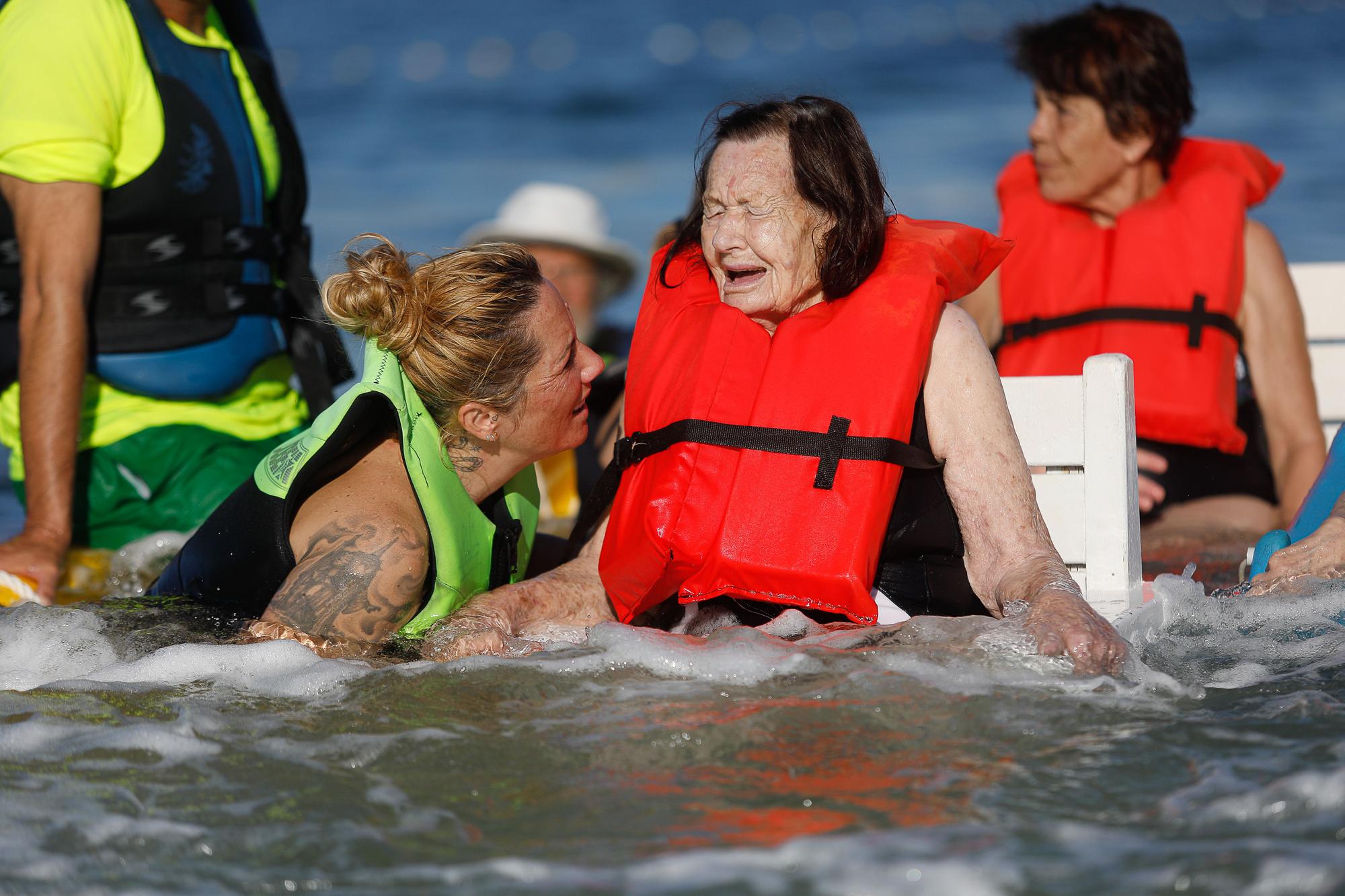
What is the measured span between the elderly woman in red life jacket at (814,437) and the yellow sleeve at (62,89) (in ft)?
5.64

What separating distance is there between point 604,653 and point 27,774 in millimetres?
1176

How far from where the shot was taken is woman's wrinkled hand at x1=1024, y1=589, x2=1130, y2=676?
2.69 metres

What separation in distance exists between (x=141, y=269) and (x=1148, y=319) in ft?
10.8

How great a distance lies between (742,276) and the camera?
129 inches

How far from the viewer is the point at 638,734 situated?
2570 mm

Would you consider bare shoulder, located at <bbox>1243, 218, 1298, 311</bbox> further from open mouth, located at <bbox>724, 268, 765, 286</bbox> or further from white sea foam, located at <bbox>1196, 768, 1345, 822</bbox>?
white sea foam, located at <bbox>1196, 768, 1345, 822</bbox>

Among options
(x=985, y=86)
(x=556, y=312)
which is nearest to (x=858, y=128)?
(x=556, y=312)

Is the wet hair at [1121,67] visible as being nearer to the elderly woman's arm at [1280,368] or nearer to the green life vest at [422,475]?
the elderly woman's arm at [1280,368]

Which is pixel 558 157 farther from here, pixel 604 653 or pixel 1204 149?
pixel 604 653

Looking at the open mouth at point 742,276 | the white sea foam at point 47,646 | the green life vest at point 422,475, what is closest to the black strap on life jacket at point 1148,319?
the open mouth at point 742,276

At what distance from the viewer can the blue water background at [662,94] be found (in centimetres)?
1253

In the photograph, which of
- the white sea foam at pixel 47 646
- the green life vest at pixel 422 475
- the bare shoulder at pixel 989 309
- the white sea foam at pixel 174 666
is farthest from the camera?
the bare shoulder at pixel 989 309

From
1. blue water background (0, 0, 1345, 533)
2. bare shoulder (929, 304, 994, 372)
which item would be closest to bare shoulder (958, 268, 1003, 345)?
bare shoulder (929, 304, 994, 372)

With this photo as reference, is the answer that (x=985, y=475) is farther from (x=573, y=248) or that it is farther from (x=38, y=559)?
(x=573, y=248)
